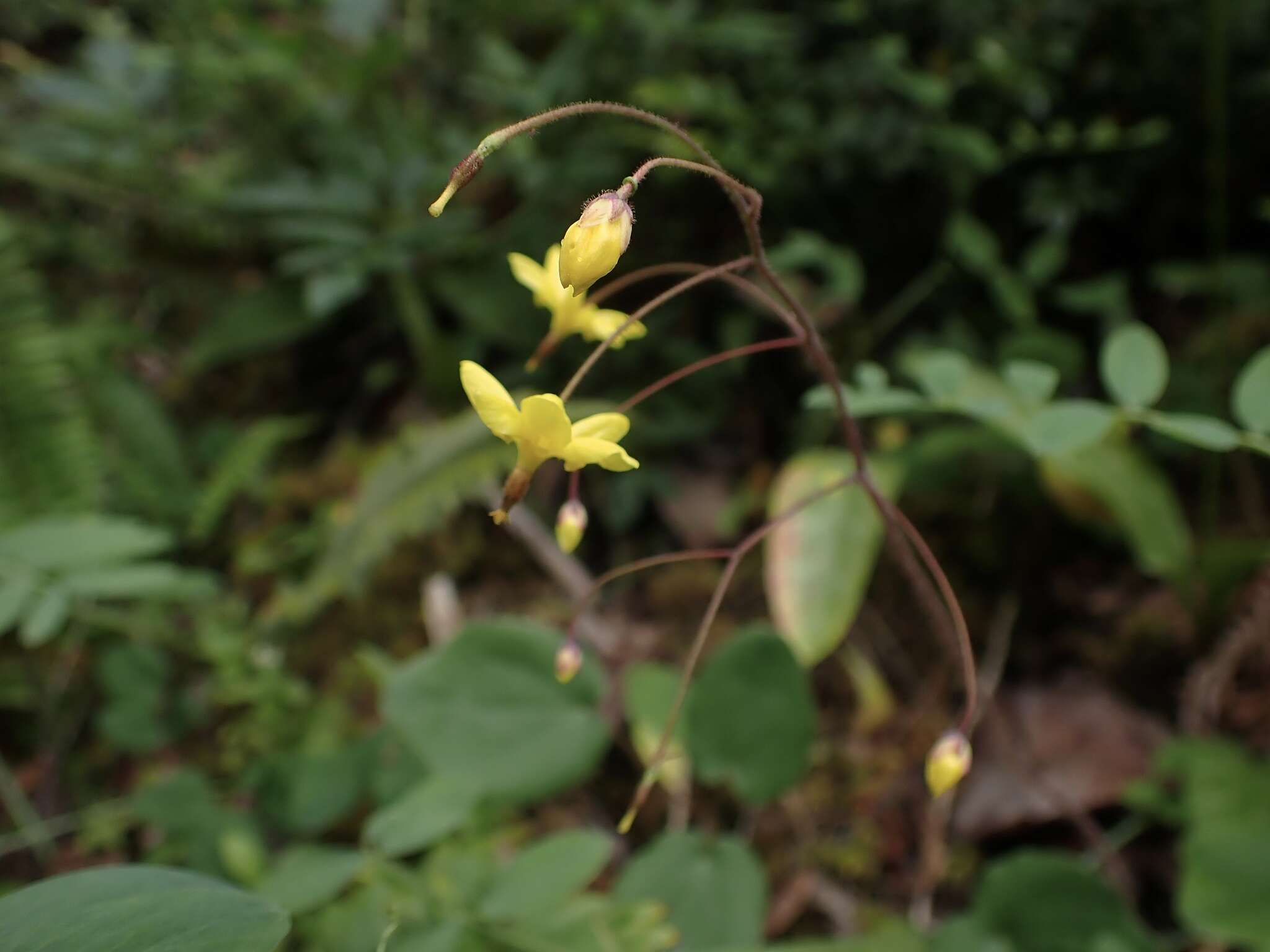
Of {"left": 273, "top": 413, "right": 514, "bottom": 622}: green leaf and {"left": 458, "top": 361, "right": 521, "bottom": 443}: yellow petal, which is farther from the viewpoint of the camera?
{"left": 273, "top": 413, "right": 514, "bottom": 622}: green leaf

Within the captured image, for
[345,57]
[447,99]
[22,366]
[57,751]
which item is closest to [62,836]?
[57,751]

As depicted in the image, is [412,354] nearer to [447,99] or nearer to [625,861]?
[447,99]

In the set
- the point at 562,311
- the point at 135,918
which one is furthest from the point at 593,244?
the point at 135,918

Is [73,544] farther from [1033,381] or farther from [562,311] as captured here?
[1033,381]

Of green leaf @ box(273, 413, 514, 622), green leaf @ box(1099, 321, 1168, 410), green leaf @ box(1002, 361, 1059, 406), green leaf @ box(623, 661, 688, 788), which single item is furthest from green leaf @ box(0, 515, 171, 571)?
green leaf @ box(1099, 321, 1168, 410)

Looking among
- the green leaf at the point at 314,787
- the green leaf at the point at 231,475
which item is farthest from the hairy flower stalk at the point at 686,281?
the green leaf at the point at 231,475

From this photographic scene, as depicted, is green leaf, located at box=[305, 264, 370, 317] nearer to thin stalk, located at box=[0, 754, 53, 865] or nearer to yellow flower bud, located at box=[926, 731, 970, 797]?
thin stalk, located at box=[0, 754, 53, 865]
